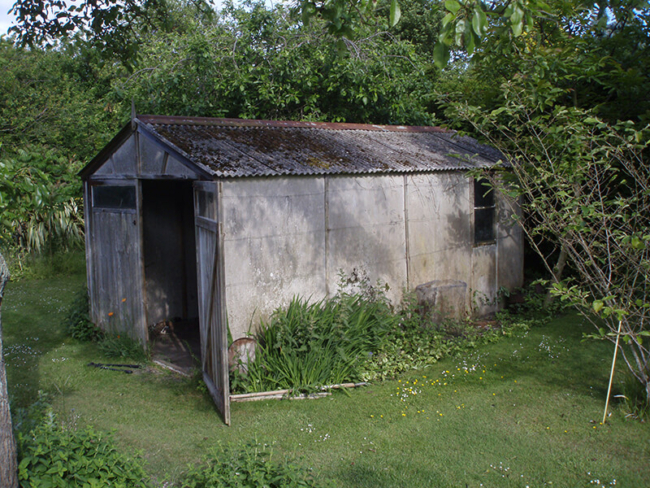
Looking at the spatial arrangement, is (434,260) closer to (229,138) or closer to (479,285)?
(479,285)

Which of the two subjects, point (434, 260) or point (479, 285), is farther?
point (479, 285)

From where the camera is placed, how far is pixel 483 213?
364 inches

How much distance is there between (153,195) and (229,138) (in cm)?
266

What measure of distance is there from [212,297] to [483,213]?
5240 mm

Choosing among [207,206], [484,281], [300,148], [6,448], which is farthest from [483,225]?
[6,448]

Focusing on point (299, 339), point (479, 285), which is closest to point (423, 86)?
point (479, 285)

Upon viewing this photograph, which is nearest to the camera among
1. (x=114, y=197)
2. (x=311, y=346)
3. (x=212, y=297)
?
(x=212, y=297)

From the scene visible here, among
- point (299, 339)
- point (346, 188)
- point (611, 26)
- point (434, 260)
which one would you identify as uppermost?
point (611, 26)

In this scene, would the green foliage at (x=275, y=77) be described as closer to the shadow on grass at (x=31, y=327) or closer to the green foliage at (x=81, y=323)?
the shadow on grass at (x=31, y=327)

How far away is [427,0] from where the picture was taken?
72.1 ft

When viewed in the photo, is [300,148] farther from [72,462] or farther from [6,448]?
[6,448]

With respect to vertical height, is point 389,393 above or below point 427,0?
below

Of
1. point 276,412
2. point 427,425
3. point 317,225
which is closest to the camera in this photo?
point 427,425

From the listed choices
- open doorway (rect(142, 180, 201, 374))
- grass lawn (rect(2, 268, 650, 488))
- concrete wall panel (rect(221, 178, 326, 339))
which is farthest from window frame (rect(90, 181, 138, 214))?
grass lawn (rect(2, 268, 650, 488))
